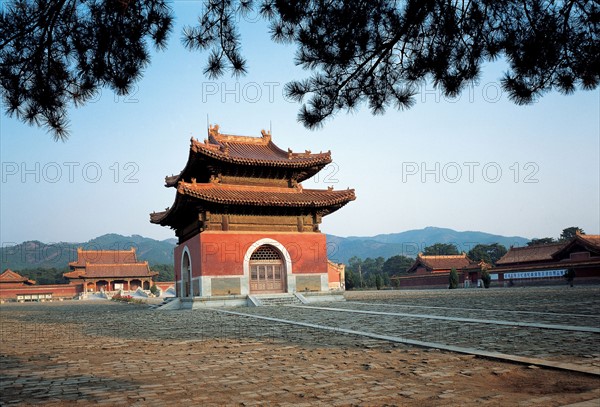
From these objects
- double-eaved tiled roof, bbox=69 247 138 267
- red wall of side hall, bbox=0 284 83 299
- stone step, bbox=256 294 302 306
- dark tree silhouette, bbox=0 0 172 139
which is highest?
dark tree silhouette, bbox=0 0 172 139

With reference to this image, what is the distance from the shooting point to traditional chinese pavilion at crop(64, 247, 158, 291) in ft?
183

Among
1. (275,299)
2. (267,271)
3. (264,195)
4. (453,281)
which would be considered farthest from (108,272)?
(275,299)

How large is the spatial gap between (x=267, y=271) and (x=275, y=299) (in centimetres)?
189

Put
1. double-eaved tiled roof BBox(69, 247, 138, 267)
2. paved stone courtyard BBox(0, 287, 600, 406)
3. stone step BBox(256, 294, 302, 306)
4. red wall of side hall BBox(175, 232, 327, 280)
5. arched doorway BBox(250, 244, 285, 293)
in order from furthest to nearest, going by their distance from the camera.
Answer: double-eaved tiled roof BBox(69, 247, 138, 267), arched doorway BBox(250, 244, 285, 293), red wall of side hall BBox(175, 232, 327, 280), stone step BBox(256, 294, 302, 306), paved stone courtyard BBox(0, 287, 600, 406)

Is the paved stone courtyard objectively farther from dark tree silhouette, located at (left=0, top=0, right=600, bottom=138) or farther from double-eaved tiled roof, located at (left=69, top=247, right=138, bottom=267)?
double-eaved tiled roof, located at (left=69, top=247, right=138, bottom=267)

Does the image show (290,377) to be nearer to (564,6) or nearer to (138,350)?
(138,350)

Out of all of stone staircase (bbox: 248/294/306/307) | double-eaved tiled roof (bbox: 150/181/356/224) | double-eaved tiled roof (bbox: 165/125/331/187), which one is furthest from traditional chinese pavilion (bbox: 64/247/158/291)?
stone staircase (bbox: 248/294/306/307)

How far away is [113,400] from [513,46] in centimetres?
588

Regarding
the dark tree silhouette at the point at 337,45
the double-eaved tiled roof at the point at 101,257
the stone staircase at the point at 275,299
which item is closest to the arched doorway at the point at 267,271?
the stone staircase at the point at 275,299

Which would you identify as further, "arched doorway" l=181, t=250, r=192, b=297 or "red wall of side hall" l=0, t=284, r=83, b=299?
"red wall of side hall" l=0, t=284, r=83, b=299

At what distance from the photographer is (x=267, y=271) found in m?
22.4

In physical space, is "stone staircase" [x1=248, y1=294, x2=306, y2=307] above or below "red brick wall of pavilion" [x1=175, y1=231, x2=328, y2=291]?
below

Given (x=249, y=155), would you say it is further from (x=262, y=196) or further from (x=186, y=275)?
(x=186, y=275)

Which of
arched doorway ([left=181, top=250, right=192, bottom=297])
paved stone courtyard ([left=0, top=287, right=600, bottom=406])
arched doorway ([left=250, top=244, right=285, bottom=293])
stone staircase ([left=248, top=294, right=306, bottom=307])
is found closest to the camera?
paved stone courtyard ([left=0, top=287, right=600, bottom=406])
